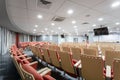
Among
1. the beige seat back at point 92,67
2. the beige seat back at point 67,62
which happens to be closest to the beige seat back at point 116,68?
the beige seat back at point 92,67

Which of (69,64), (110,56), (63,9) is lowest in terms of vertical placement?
(69,64)

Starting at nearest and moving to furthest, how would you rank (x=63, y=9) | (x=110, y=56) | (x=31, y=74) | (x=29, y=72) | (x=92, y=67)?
1. (x=31, y=74)
2. (x=29, y=72)
3. (x=92, y=67)
4. (x=110, y=56)
5. (x=63, y=9)

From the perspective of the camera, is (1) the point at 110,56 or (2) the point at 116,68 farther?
(1) the point at 110,56

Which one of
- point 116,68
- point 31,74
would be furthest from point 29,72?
point 116,68

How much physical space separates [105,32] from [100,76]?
7.21 m

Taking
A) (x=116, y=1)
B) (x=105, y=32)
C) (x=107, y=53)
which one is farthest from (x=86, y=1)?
(x=105, y=32)

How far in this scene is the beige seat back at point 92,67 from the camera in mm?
1808

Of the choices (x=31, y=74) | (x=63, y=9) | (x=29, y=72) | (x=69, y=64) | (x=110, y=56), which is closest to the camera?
(x=31, y=74)

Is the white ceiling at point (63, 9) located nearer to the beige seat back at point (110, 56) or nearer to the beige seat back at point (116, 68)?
the beige seat back at point (110, 56)

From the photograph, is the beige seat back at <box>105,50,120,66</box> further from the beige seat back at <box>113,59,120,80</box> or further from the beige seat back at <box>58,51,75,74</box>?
the beige seat back at <box>113,59,120,80</box>

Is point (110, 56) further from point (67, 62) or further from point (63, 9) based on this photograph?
point (63, 9)

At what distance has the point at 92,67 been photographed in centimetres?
192

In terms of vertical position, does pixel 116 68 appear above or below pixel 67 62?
above

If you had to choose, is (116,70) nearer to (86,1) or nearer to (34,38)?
(86,1)
